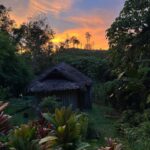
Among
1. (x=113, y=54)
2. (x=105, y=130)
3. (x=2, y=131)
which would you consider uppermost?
(x=113, y=54)

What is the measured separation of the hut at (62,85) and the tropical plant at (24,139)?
2233 cm

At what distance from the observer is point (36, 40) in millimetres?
36938

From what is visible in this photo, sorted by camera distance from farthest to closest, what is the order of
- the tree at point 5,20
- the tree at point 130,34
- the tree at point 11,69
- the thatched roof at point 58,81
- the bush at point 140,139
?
the tree at point 5,20 → the thatched roof at point 58,81 → the tree at point 11,69 → the tree at point 130,34 → the bush at point 140,139

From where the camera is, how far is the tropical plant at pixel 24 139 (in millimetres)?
3684

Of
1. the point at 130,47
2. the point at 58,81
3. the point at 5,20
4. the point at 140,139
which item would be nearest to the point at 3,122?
the point at 140,139

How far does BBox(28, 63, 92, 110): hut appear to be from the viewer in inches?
1043

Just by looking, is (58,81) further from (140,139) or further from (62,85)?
(140,139)

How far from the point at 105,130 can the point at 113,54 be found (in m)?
3.45

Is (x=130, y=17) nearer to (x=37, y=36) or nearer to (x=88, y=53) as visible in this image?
(x=37, y=36)

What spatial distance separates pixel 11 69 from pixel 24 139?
74.2 feet

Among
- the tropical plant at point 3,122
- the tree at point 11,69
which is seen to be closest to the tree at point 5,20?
the tree at point 11,69

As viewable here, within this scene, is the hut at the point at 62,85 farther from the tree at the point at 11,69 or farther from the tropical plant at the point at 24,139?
the tropical plant at the point at 24,139

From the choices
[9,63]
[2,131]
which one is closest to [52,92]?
[9,63]

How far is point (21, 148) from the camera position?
12.1 ft
